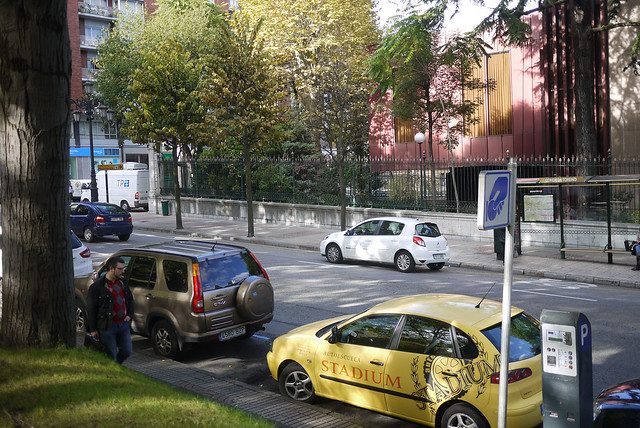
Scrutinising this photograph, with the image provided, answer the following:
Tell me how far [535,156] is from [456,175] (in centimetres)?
712

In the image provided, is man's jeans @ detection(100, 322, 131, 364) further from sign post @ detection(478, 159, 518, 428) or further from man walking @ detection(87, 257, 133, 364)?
sign post @ detection(478, 159, 518, 428)

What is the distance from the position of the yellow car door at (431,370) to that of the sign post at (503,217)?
51.6 inches

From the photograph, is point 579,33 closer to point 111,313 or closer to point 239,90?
point 239,90

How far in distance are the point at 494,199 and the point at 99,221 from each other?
21.5m

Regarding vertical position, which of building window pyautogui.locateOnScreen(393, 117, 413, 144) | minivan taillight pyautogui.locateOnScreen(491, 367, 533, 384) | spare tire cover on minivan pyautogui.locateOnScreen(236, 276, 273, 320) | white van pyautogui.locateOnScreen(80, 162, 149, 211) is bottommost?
minivan taillight pyautogui.locateOnScreen(491, 367, 533, 384)

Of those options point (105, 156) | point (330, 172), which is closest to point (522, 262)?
point (330, 172)

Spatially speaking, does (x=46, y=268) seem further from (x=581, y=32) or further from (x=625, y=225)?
(x=581, y=32)

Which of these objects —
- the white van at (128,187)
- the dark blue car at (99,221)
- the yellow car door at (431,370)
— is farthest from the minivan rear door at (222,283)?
the white van at (128,187)

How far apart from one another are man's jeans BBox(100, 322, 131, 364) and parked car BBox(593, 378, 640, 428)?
5.55m

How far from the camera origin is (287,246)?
24.9m

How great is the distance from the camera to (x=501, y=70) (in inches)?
1268

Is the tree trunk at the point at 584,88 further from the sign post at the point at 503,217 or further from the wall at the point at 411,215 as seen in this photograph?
the sign post at the point at 503,217

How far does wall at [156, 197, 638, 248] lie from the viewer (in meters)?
21.1

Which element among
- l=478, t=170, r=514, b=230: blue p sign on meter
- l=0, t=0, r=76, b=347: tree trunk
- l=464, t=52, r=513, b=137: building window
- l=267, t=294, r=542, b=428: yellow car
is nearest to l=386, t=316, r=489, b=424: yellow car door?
l=267, t=294, r=542, b=428: yellow car
